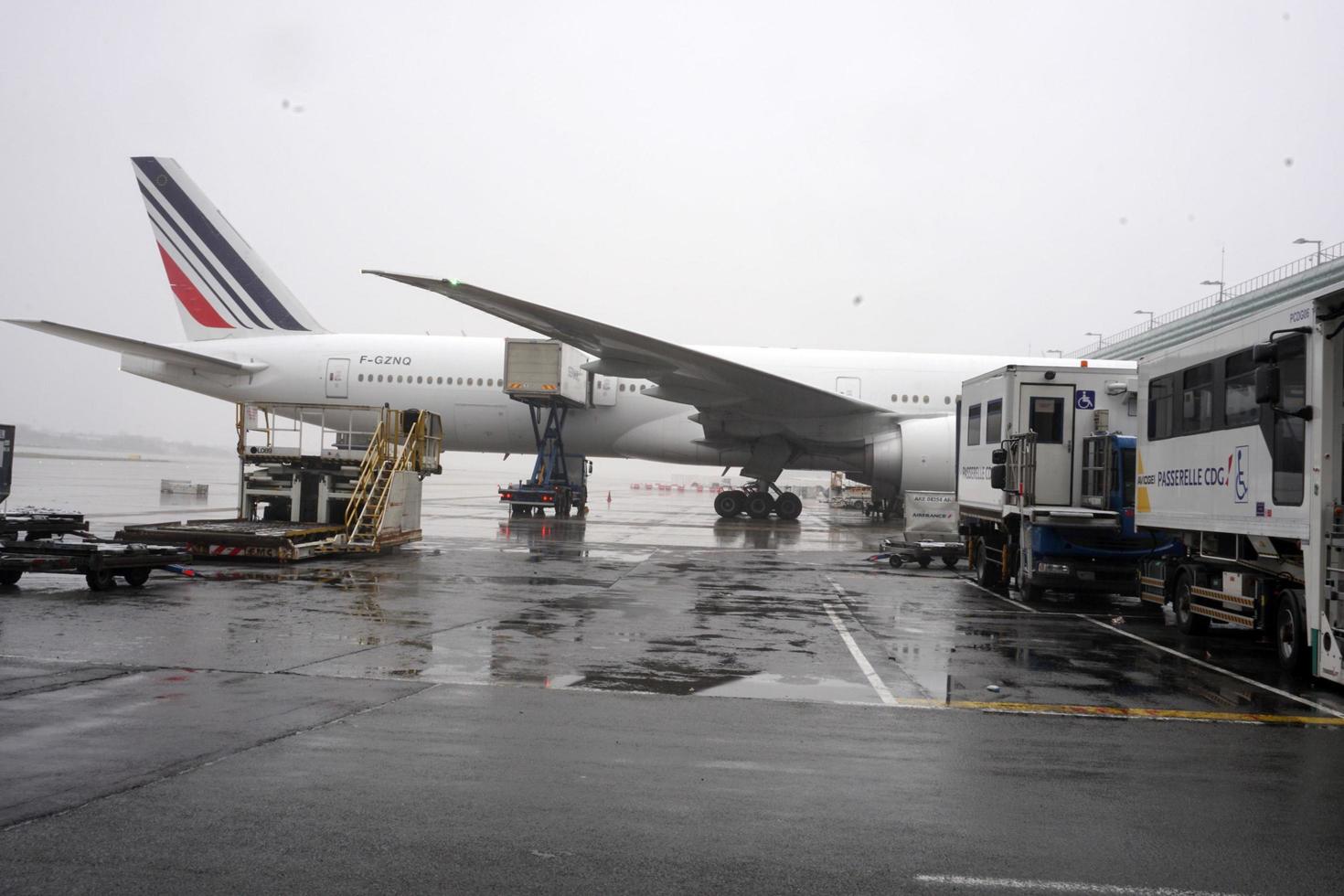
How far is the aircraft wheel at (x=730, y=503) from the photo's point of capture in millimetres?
29562

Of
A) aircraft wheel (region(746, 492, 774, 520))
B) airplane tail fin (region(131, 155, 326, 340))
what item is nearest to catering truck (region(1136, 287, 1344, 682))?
aircraft wheel (region(746, 492, 774, 520))

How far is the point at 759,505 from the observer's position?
2970cm

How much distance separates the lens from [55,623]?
8953mm

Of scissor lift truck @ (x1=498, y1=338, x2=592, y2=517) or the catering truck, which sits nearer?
the catering truck

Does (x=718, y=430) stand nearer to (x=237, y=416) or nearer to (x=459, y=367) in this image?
(x=459, y=367)

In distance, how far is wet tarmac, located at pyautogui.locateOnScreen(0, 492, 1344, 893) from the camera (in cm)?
390

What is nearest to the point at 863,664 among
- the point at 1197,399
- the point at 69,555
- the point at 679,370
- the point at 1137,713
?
the point at 1137,713

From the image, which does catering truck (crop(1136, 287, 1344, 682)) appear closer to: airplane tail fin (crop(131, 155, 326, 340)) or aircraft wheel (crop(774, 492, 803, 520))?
aircraft wheel (crop(774, 492, 803, 520))

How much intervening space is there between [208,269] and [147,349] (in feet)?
12.5

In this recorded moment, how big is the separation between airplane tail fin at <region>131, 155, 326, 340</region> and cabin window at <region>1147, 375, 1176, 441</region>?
22.7 meters

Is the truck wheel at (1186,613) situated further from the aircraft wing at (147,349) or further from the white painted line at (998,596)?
the aircraft wing at (147,349)

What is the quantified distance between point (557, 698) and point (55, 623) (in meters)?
5.01

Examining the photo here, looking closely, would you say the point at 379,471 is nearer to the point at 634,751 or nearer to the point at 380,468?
the point at 380,468

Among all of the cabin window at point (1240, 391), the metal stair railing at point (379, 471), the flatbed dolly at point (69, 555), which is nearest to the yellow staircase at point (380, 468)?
the metal stair railing at point (379, 471)
